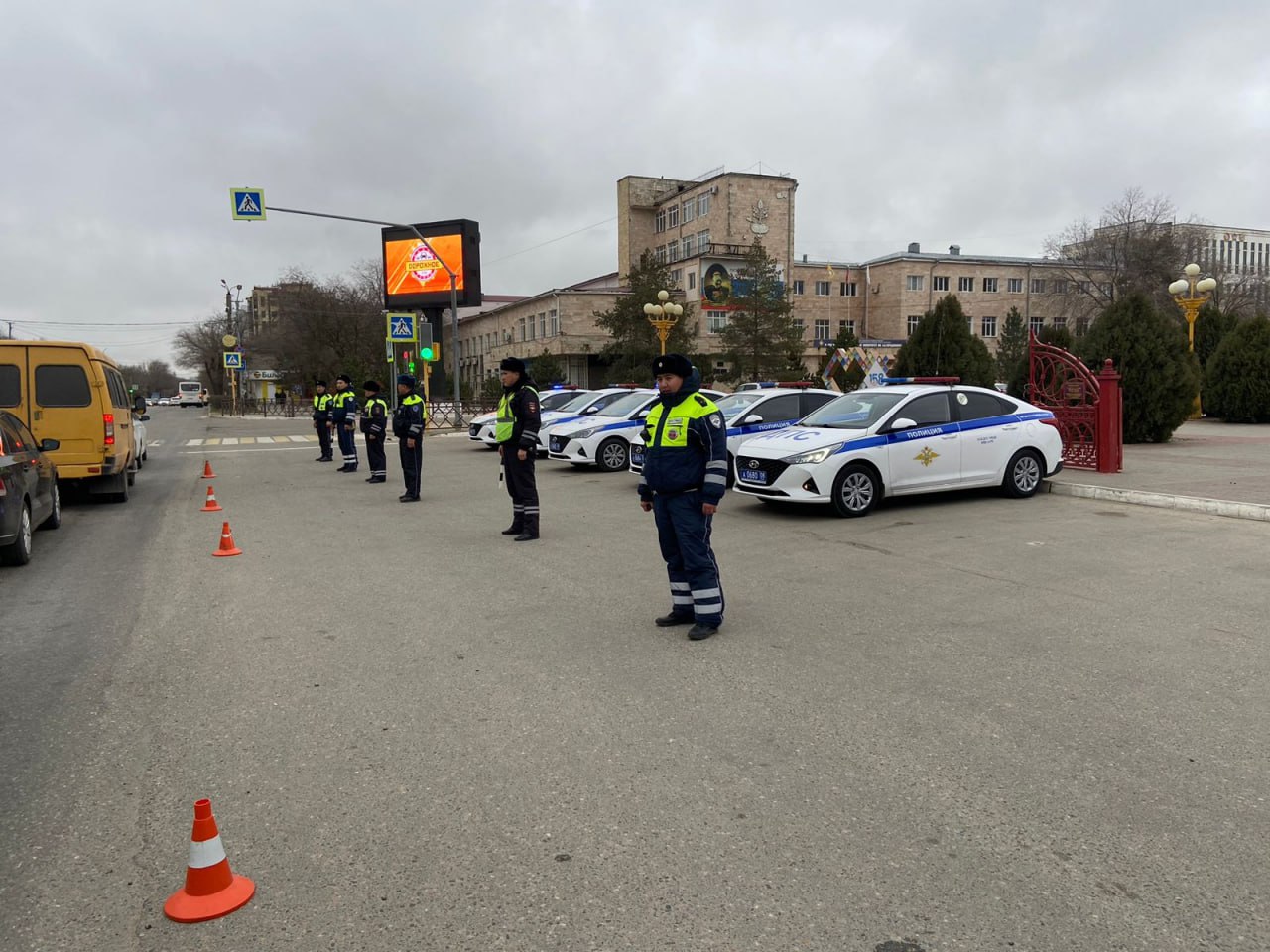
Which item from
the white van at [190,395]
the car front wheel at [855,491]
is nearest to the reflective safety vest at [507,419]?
the car front wheel at [855,491]

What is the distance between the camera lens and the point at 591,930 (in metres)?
2.79

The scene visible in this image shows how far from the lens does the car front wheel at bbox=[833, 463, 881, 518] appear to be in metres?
10.8

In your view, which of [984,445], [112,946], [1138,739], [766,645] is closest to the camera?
[112,946]

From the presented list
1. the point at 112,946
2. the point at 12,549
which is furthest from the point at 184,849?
the point at 12,549

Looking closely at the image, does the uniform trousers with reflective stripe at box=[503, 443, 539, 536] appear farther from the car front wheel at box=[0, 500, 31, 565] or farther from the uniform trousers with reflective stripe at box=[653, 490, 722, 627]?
the car front wheel at box=[0, 500, 31, 565]

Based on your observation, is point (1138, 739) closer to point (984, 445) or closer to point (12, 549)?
point (984, 445)

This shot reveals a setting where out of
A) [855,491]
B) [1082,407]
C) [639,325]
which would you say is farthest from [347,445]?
[639,325]

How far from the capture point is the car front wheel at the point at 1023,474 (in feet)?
39.3

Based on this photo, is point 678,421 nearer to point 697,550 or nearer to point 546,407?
point 697,550

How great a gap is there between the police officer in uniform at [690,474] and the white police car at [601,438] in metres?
10.2

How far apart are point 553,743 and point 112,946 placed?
1912 millimetres

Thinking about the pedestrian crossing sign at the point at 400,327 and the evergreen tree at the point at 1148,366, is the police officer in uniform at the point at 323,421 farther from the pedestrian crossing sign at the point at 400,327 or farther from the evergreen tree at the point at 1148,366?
the evergreen tree at the point at 1148,366

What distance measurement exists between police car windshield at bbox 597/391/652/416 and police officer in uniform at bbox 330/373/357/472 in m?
4.98

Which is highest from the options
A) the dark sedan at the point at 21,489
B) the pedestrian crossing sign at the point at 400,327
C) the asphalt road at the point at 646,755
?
the pedestrian crossing sign at the point at 400,327
